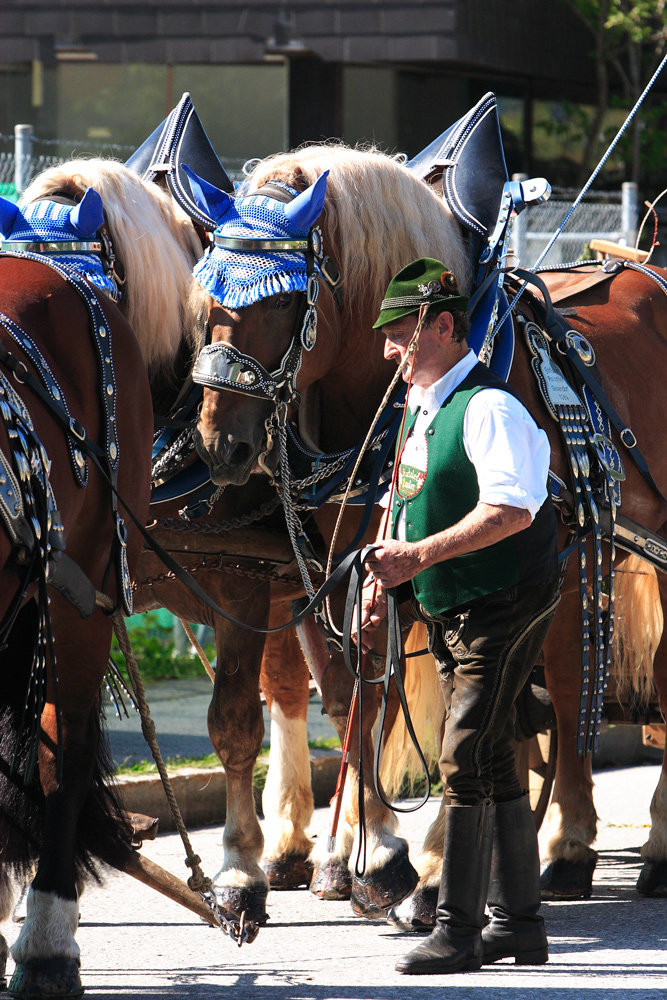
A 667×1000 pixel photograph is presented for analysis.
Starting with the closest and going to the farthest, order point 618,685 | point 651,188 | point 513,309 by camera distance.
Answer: point 513,309, point 618,685, point 651,188

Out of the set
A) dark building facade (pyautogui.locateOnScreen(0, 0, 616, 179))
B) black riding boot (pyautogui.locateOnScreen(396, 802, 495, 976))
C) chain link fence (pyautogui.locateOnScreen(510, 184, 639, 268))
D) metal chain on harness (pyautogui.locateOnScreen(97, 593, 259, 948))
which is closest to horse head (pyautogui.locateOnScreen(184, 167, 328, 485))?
metal chain on harness (pyautogui.locateOnScreen(97, 593, 259, 948))

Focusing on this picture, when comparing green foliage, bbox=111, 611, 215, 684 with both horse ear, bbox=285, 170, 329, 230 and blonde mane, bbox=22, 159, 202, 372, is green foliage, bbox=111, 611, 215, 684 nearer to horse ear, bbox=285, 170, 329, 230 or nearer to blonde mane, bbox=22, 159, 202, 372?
blonde mane, bbox=22, 159, 202, 372

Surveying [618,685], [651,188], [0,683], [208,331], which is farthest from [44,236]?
[651,188]

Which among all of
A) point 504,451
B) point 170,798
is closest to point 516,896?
point 170,798

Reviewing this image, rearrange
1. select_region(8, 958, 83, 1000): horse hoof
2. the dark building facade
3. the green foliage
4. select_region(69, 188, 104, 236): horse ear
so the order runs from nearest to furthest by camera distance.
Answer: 1. select_region(8, 958, 83, 1000): horse hoof
2. select_region(69, 188, 104, 236): horse ear
3. the green foliage
4. the dark building facade

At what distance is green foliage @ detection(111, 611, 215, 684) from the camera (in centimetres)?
853

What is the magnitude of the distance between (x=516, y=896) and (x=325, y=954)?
64 cm

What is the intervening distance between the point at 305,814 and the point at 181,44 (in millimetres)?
9071

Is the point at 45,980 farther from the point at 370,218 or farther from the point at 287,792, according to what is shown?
the point at 370,218

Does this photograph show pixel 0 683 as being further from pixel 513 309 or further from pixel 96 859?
pixel 513 309

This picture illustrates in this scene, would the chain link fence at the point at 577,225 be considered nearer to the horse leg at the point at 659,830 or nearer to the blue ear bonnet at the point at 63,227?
the horse leg at the point at 659,830

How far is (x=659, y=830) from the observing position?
190 inches

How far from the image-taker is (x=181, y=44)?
488 inches

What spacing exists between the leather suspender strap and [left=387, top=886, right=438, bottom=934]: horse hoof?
1655mm
